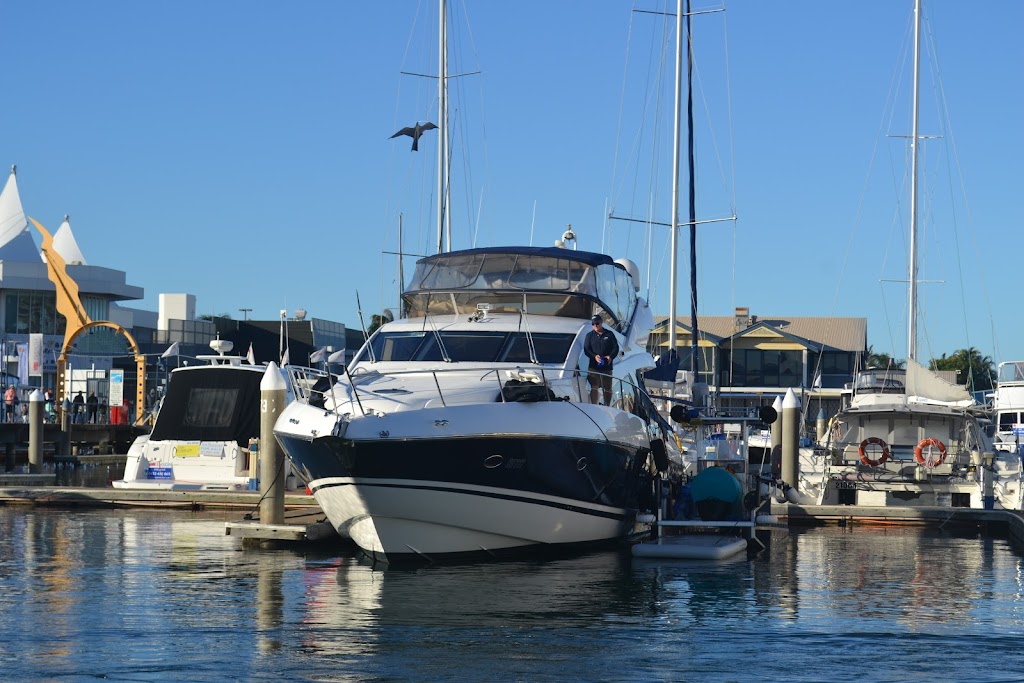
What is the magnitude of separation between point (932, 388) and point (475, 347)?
14795mm

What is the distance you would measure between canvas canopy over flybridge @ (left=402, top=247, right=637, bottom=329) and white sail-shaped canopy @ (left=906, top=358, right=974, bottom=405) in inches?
447

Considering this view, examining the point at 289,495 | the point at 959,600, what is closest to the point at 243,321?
the point at 289,495

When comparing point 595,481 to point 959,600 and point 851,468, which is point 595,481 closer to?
point 959,600

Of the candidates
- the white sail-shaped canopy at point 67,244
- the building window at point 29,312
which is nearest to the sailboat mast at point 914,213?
the building window at point 29,312

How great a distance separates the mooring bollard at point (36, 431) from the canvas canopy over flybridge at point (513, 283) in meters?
13.1

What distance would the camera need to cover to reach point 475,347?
18.0 m

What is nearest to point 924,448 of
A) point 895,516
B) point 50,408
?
point 895,516

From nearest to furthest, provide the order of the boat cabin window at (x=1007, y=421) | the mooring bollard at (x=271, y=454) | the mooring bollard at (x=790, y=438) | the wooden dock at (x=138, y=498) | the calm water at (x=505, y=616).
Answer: the calm water at (x=505, y=616)
the mooring bollard at (x=271, y=454)
the mooring bollard at (x=790, y=438)
the wooden dock at (x=138, y=498)
the boat cabin window at (x=1007, y=421)

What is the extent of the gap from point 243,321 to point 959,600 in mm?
62677

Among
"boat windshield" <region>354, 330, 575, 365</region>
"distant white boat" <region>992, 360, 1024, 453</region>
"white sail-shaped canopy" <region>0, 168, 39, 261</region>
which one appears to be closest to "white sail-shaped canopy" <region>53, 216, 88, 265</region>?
"white sail-shaped canopy" <region>0, 168, 39, 261</region>

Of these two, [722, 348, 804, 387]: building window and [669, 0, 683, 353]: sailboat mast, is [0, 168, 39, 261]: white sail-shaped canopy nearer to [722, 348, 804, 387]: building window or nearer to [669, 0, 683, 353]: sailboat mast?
[722, 348, 804, 387]: building window

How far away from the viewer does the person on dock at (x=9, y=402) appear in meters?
44.2

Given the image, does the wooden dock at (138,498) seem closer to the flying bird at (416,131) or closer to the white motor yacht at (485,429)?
the white motor yacht at (485,429)

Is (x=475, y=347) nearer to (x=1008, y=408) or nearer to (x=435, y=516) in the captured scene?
(x=435, y=516)
